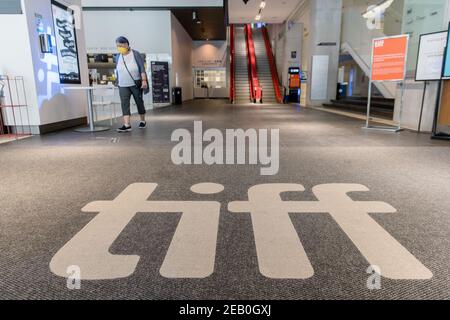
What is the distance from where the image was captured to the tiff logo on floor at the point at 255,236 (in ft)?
4.31

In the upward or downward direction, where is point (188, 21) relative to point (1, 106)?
upward

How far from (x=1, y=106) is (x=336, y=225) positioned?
4946mm

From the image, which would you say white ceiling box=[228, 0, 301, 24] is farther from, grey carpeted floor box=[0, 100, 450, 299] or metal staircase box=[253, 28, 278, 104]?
grey carpeted floor box=[0, 100, 450, 299]

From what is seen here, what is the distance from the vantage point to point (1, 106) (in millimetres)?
4551

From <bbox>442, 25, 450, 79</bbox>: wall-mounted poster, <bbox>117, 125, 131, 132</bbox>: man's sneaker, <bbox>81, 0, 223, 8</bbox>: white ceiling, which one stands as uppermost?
<bbox>81, 0, 223, 8</bbox>: white ceiling

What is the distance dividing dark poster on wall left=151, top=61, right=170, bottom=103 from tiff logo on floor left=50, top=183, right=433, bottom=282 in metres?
9.80

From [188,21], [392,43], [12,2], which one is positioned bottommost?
[392,43]

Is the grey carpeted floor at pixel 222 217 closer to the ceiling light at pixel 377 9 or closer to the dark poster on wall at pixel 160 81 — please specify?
the dark poster on wall at pixel 160 81

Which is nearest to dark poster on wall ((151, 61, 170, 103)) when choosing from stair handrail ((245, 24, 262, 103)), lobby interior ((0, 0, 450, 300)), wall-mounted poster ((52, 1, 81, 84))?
stair handrail ((245, 24, 262, 103))

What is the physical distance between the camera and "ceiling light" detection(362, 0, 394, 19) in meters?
10.4

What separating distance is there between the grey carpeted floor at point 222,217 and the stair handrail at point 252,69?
10.8m

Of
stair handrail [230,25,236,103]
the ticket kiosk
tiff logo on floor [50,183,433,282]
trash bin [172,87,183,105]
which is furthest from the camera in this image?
stair handrail [230,25,236,103]
